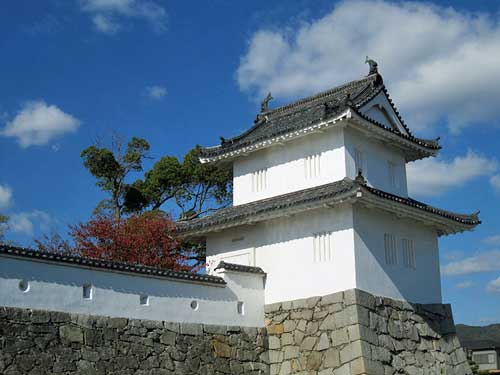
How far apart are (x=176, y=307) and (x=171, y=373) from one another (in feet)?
4.79

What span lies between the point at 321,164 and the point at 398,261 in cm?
324

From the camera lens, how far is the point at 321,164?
17.7 meters

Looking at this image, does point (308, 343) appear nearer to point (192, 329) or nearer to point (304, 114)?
point (192, 329)

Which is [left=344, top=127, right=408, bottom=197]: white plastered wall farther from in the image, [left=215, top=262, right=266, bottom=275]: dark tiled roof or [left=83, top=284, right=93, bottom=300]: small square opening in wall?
[left=83, top=284, right=93, bottom=300]: small square opening in wall

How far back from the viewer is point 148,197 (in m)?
31.0

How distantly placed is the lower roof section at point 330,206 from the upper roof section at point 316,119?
165 cm

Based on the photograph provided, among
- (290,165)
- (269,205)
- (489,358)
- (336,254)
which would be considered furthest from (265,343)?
(489,358)

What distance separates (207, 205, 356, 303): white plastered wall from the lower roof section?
0.46 meters

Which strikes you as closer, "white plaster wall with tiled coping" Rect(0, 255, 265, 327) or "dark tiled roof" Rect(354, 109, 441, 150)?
"white plaster wall with tiled coping" Rect(0, 255, 265, 327)

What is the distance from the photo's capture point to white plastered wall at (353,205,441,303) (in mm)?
16047

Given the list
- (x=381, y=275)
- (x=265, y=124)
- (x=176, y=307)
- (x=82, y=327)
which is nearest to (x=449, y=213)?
(x=381, y=275)

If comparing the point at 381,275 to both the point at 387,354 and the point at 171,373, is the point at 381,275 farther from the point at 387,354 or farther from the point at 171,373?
the point at 171,373

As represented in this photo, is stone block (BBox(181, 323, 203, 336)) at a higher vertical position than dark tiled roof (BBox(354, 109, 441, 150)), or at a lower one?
lower

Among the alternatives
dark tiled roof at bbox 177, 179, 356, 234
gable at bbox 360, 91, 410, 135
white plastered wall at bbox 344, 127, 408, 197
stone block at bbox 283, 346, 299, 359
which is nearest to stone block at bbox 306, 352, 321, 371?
stone block at bbox 283, 346, 299, 359
